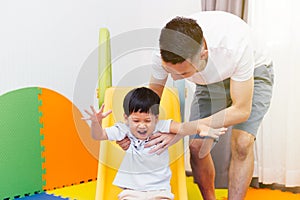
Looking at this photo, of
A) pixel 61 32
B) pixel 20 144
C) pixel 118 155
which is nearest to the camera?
pixel 118 155

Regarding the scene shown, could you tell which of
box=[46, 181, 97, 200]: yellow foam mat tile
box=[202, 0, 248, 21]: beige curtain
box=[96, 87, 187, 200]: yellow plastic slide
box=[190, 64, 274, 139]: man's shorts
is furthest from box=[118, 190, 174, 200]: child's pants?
box=[202, 0, 248, 21]: beige curtain

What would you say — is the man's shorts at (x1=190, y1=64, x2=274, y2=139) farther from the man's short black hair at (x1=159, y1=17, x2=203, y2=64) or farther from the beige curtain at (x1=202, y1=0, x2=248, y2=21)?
the beige curtain at (x1=202, y1=0, x2=248, y2=21)

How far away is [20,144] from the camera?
241cm

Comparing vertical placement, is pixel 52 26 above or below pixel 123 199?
above

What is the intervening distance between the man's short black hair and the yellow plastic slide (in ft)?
1.90

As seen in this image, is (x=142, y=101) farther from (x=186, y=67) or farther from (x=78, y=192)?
(x=78, y=192)

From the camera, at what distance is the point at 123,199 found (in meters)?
1.72

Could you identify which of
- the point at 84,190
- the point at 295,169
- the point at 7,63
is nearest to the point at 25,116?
the point at 7,63

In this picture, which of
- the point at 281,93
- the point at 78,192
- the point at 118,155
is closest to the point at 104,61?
the point at 118,155

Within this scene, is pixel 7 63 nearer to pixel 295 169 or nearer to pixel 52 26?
pixel 52 26

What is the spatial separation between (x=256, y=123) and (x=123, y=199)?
2.06 ft

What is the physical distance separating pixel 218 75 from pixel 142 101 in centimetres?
30

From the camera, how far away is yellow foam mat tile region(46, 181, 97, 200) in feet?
Result: 7.93

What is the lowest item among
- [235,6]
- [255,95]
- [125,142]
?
[125,142]
